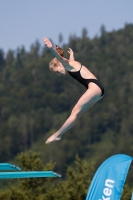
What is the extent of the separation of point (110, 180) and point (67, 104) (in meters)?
130

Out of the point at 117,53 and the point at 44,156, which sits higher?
the point at 117,53

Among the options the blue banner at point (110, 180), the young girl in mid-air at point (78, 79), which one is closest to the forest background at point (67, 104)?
the blue banner at point (110, 180)

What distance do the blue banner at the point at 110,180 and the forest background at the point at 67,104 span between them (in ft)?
298

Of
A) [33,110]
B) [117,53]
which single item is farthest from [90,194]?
[117,53]

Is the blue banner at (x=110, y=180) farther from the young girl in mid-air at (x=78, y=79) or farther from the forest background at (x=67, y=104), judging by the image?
the forest background at (x=67, y=104)

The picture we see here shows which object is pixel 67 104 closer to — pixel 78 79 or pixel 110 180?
pixel 110 180

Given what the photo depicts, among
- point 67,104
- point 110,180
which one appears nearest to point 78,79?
point 110,180

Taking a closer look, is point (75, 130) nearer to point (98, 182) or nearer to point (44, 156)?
point (44, 156)

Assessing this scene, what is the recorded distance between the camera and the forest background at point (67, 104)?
414 ft

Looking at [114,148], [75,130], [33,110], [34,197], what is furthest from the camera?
[33,110]

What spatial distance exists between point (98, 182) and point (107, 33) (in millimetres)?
165398

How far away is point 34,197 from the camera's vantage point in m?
30.9

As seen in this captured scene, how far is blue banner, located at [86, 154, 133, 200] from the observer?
18953 mm

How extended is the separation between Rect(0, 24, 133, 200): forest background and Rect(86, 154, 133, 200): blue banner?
9071 cm
